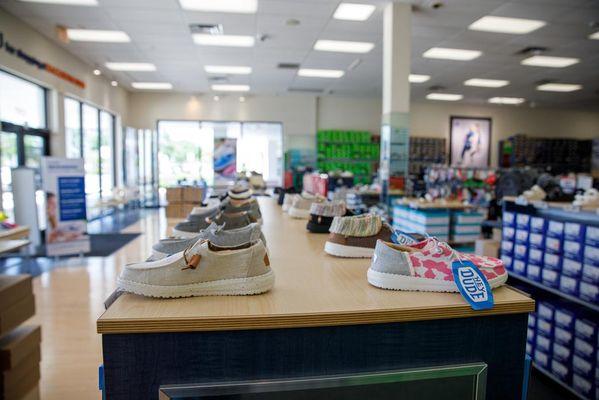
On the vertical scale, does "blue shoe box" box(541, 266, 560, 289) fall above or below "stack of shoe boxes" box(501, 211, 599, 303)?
below

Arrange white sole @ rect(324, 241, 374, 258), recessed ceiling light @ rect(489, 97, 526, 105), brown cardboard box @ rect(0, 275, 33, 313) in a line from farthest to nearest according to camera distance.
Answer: recessed ceiling light @ rect(489, 97, 526, 105)
brown cardboard box @ rect(0, 275, 33, 313)
white sole @ rect(324, 241, 374, 258)

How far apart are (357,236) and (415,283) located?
0.43 metres

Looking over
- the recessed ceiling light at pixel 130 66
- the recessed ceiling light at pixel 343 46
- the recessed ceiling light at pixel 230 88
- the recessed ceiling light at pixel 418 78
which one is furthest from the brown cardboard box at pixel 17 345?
the recessed ceiling light at pixel 230 88

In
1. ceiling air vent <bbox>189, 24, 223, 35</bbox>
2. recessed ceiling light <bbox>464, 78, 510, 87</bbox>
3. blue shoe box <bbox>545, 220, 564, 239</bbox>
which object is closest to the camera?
blue shoe box <bbox>545, 220, 564, 239</bbox>

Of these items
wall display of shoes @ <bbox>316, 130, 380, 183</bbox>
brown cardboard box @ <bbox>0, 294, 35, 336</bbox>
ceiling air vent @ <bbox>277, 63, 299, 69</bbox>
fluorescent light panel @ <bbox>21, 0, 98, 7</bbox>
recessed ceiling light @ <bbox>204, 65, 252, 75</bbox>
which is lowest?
brown cardboard box @ <bbox>0, 294, 35, 336</bbox>

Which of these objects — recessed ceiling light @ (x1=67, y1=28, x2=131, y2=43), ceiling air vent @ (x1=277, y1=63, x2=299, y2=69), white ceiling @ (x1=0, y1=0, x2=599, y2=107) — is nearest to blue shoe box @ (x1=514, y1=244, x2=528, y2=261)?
white ceiling @ (x1=0, y1=0, x2=599, y2=107)

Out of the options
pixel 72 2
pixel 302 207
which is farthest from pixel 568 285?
pixel 72 2

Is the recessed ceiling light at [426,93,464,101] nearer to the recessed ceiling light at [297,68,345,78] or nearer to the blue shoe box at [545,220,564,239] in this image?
the recessed ceiling light at [297,68,345,78]

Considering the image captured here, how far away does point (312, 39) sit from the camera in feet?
23.8

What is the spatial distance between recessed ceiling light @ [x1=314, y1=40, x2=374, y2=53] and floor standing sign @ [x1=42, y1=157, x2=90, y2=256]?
4.56m

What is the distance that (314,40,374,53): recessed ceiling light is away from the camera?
7.49m

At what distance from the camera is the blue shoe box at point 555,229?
2.83 m

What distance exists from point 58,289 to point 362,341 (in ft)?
14.3

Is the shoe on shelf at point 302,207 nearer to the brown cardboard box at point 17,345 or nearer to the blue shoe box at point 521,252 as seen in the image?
the brown cardboard box at point 17,345
